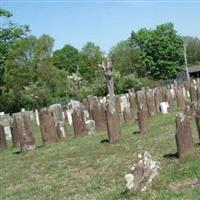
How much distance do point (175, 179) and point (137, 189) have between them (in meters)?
0.94

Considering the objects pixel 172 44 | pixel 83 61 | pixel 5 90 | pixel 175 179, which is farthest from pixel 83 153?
pixel 172 44

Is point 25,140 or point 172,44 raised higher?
point 172,44

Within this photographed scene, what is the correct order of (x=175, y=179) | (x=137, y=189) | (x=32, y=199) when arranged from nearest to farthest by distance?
1. (x=137, y=189)
2. (x=175, y=179)
3. (x=32, y=199)

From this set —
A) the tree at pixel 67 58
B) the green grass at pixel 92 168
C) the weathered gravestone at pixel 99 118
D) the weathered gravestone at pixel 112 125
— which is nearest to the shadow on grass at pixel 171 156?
the green grass at pixel 92 168

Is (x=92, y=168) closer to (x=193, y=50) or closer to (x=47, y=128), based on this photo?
(x=47, y=128)

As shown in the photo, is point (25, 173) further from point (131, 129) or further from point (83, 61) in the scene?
point (83, 61)

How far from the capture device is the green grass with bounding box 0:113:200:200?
364 inches

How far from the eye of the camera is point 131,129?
17922 millimetres

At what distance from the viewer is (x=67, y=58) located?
116 m

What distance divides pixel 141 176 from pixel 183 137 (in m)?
2.68

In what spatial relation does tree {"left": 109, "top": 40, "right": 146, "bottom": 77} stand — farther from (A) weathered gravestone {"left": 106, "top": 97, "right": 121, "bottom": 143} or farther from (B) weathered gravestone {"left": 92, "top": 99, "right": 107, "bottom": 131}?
(A) weathered gravestone {"left": 106, "top": 97, "right": 121, "bottom": 143}

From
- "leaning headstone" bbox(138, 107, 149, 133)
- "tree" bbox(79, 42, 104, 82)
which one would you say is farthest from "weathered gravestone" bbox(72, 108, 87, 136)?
"tree" bbox(79, 42, 104, 82)

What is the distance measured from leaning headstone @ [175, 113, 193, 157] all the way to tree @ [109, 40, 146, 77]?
252 ft

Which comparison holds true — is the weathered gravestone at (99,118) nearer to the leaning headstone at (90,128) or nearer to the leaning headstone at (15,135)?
the leaning headstone at (90,128)
